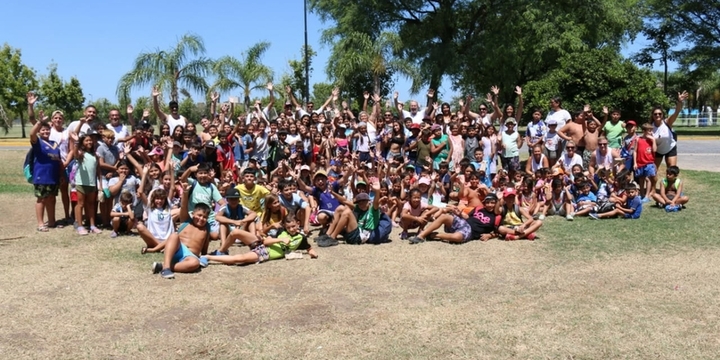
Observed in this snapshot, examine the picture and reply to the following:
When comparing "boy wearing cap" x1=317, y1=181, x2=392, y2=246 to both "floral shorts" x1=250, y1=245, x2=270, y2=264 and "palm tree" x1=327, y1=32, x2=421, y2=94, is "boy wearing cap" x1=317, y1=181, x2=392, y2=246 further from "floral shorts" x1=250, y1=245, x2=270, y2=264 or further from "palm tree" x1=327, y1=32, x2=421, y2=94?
"palm tree" x1=327, y1=32, x2=421, y2=94

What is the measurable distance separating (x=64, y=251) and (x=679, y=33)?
3591cm

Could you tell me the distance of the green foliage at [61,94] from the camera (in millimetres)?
40156

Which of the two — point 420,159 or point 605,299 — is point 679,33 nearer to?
point 420,159

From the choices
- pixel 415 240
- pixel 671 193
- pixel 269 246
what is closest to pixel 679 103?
pixel 671 193

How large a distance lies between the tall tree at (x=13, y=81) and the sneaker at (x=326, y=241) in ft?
115

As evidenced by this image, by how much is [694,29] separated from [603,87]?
19368mm

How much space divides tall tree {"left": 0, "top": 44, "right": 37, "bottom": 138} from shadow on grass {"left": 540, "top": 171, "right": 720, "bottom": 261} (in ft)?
121

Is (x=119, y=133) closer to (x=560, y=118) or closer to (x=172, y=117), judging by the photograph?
(x=172, y=117)

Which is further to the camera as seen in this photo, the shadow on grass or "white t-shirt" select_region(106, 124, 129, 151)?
"white t-shirt" select_region(106, 124, 129, 151)

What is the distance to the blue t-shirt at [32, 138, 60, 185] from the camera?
30.7 ft

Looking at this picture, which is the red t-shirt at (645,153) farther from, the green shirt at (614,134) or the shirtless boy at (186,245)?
the shirtless boy at (186,245)

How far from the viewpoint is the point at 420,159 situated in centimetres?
Result: 1126

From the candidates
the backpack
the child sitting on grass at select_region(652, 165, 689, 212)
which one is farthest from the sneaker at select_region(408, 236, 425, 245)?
the backpack

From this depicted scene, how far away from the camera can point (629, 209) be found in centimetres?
1010
